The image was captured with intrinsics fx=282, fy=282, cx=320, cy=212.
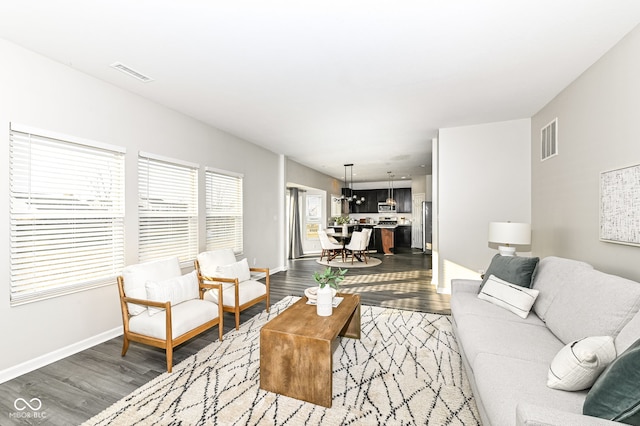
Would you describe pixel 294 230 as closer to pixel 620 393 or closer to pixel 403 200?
pixel 403 200

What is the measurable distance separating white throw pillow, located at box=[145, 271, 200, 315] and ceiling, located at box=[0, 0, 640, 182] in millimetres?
2084

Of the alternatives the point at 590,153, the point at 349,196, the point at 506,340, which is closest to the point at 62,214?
the point at 506,340

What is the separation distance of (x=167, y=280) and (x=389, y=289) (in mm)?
3555

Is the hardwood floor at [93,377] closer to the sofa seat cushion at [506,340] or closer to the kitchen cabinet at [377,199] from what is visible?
the sofa seat cushion at [506,340]

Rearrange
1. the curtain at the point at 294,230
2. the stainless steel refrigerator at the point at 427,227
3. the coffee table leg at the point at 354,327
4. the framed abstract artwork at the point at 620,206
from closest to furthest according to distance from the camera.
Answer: the framed abstract artwork at the point at 620,206
the coffee table leg at the point at 354,327
the curtain at the point at 294,230
the stainless steel refrigerator at the point at 427,227

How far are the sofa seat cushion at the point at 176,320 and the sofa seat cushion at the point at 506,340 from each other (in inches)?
90.3

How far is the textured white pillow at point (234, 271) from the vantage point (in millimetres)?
3453

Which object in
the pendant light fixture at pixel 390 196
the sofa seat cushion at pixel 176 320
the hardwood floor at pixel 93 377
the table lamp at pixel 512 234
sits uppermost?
the pendant light fixture at pixel 390 196

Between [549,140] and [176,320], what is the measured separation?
4.79 meters

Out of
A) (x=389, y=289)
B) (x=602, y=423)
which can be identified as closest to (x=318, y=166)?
(x=389, y=289)

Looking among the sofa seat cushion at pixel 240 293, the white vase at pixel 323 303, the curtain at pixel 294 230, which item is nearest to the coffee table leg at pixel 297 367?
the white vase at pixel 323 303

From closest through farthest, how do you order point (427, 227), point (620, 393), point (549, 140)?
point (620, 393)
point (549, 140)
point (427, 227)

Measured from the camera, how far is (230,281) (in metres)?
3.28

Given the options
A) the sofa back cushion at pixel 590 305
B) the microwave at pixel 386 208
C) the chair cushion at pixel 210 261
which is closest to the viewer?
the sofa back cushion at pixel 590 305
